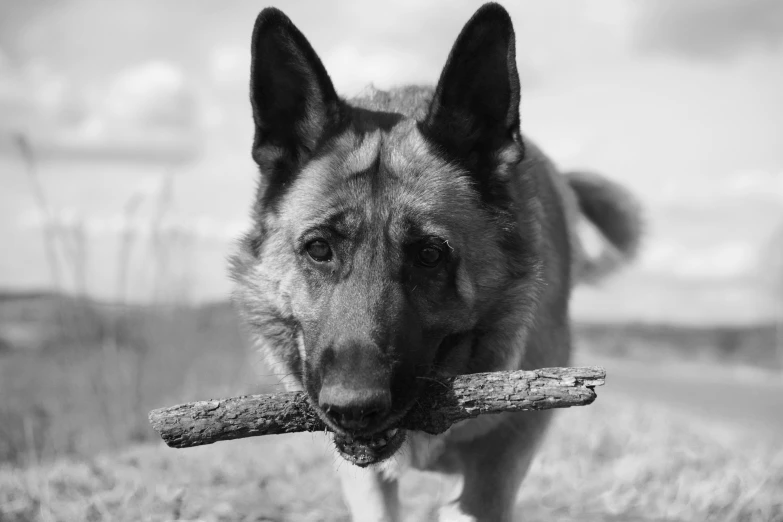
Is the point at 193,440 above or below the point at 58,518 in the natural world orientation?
above

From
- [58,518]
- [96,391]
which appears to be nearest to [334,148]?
[58,518]

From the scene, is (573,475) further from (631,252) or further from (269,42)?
(269,42)

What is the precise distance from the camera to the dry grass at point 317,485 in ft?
13.7

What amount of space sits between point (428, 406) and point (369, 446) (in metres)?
0.29

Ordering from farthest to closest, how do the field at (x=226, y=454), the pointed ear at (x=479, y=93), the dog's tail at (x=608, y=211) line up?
the dog's tail at (x=608, y=211)
the field at (x=226, y=454)
the pointed ear at (x=479, y=93)

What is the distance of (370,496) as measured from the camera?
148 inches

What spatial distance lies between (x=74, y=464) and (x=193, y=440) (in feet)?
10.9

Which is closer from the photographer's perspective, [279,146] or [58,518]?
[279,146]

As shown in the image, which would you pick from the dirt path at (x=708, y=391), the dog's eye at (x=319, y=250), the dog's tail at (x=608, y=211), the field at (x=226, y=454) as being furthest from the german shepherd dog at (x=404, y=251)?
the dirt path at (x=708, y=391)

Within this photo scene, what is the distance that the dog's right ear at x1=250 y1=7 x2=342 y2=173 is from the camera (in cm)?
329

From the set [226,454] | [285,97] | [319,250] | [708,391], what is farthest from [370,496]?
[708,391]

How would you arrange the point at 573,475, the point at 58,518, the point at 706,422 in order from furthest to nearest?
the point at 706,422
the point at 573,475
the point at 58,518

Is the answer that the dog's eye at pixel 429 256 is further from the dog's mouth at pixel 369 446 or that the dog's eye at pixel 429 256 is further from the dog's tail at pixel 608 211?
the dog's tail at pixel 608 211

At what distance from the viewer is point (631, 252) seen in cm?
611
